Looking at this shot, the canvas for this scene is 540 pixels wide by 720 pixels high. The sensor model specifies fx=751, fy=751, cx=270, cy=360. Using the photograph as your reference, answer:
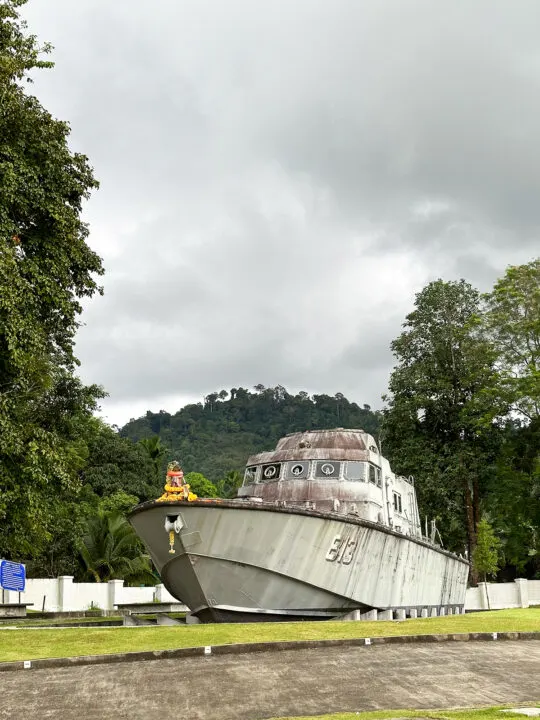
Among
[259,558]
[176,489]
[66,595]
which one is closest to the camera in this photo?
[259,558]

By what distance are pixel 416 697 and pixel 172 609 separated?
22.4 meters

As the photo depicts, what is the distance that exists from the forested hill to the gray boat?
8046 centimetres

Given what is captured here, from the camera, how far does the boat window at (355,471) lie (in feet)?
69.9

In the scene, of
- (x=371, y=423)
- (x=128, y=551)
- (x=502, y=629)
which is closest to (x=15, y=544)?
(x=502, y=629)

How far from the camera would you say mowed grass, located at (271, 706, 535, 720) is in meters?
7.41

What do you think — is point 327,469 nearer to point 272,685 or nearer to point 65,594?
point 272,685

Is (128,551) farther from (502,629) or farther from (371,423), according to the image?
(371,423)

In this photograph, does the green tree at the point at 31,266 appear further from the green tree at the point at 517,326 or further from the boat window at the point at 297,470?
the green tree at the point at 517,326

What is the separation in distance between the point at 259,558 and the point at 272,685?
785cm

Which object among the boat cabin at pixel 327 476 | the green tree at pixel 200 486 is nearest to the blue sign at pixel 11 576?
the boat cabin at pixel 327 476

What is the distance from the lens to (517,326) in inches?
1458

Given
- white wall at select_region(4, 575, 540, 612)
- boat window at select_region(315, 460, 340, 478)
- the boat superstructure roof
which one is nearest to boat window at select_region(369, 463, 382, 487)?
the boat superstructure roof

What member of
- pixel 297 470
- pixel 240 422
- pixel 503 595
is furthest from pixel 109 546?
pixel 240 422

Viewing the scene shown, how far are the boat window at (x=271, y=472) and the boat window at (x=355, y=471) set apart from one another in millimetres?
2091
